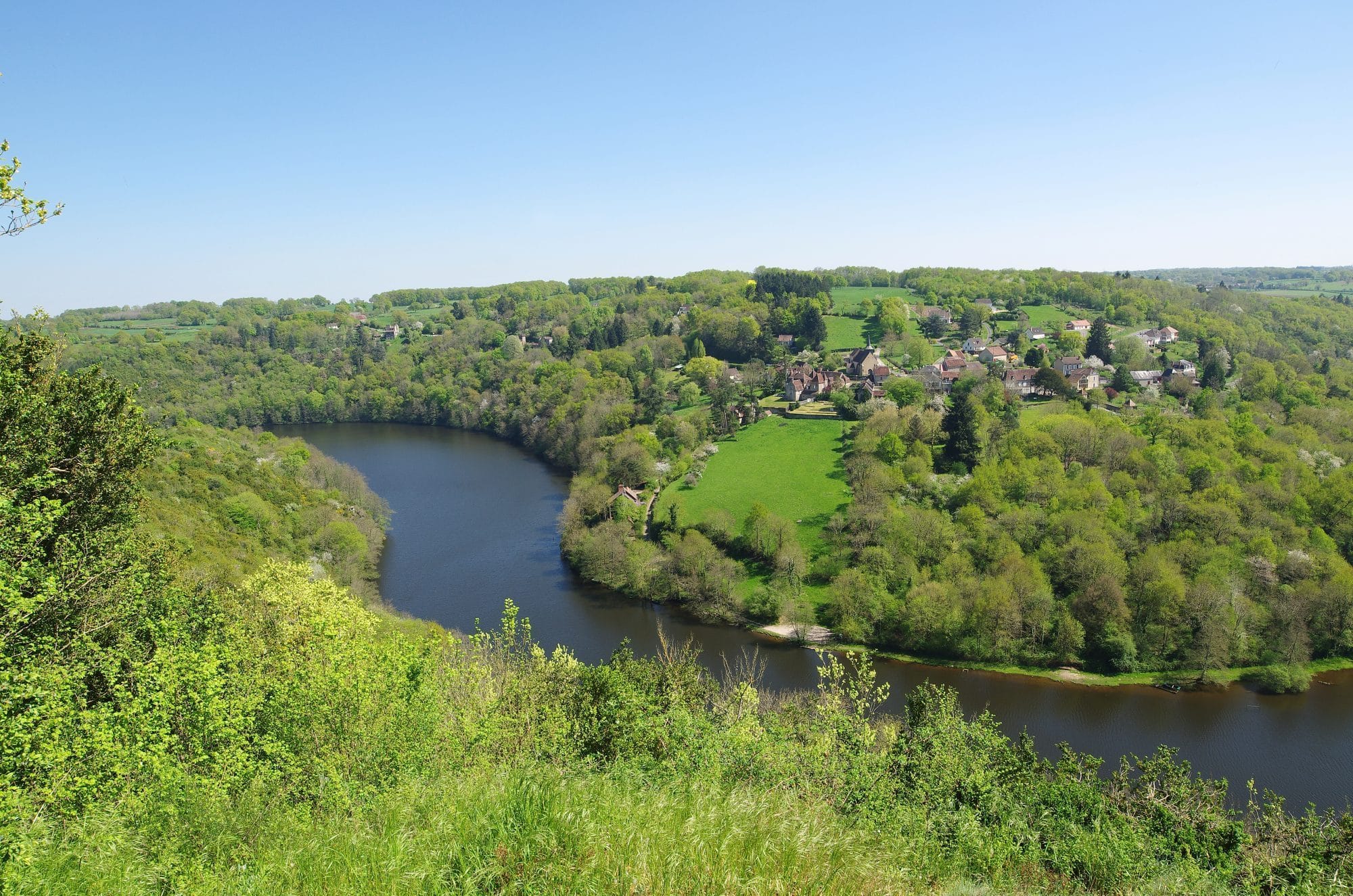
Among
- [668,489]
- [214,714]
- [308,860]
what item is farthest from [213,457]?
[308,860]

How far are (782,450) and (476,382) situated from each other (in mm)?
40220

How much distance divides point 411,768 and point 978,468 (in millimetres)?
32100

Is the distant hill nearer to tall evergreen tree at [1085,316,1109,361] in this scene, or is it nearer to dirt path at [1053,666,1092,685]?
tall evergreen tree at [1085,316,1109,361]

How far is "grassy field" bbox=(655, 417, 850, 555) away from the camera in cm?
3466

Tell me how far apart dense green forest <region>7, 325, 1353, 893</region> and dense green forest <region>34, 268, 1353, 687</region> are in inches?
429

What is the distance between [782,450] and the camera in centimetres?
4191

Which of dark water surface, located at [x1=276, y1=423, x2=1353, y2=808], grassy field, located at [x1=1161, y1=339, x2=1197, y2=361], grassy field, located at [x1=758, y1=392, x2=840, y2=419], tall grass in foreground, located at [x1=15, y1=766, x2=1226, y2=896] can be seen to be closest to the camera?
tall grass in foreground, located at [x1=15, y1=766, x2=1226, y2=896]

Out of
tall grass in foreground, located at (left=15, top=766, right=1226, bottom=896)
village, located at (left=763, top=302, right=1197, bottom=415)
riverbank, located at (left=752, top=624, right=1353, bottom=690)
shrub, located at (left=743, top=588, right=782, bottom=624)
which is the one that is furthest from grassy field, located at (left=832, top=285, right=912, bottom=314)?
tall grass in foreground, located at (left=15, top=766, right=1226, bottom=896)

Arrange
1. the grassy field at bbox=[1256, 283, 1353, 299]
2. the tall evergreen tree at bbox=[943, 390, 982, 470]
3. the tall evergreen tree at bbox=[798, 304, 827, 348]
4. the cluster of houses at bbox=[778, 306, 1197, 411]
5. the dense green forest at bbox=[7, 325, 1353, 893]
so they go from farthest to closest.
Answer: the grassy field at bbox=[1256, 283, 1353, 299] → the tall evergreen tree at bbox=[798, 304, 827, 348] → the cluster of houses at bbox=[778, 306, 1197, 411] → the tall evergreen tree at bbox=[943, 390, 982, 470] → the dense green forest at bbox=[7, 325, 1353, 893]

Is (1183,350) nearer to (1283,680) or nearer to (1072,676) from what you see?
(1283,680)

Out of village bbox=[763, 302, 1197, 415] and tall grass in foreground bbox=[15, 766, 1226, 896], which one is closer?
tall grass in foreground bbox=[15, 766, 1226, 896]

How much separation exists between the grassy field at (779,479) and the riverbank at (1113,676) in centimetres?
718

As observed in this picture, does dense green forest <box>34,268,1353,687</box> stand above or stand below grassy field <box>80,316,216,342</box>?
below

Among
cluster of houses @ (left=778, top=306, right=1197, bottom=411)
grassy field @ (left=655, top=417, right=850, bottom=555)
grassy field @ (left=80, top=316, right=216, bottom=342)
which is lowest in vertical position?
grassy field @ (left=655, top=417, right=850, bottom=555)
